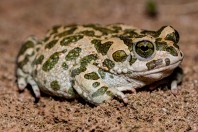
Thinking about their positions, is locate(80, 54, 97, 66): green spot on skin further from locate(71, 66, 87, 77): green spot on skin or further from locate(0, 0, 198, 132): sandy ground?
locate(0, 0, 198, 132): sandy ground

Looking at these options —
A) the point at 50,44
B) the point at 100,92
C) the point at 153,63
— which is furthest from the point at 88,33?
the point at 153,63

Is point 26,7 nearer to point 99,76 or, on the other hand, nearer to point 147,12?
point 147,12

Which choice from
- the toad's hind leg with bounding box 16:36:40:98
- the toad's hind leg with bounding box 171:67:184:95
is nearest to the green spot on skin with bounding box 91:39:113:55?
the toad's hind leg with bounding box 171:67:184:95

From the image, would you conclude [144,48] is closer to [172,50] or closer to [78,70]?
[172,50]

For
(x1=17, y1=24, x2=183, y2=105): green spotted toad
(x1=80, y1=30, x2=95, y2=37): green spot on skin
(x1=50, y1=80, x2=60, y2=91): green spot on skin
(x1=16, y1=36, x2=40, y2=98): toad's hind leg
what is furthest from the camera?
(x1=16, y1=36, x2=40, y2=98): toad's hind leg

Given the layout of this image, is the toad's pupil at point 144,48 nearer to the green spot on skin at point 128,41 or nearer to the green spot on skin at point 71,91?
the green spot on skin at point 128,41

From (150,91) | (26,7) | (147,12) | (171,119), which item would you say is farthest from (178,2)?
(171,119)
